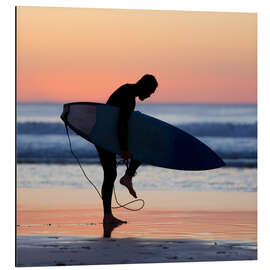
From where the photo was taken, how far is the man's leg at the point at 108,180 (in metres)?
6.87

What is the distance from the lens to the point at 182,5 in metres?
7.27

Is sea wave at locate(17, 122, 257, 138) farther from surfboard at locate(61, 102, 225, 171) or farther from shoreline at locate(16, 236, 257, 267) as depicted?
shoreline at locate(16, 236, 257, 267)

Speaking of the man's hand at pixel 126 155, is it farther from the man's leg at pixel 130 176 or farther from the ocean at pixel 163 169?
the ocean at pixel 163 169

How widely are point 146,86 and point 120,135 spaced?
411 millimetres

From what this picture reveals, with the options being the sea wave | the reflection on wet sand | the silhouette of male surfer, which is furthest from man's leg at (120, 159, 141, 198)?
the sea wave

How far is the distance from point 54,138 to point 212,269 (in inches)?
162

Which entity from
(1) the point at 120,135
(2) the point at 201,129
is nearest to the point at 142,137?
(1) the point at 120,135

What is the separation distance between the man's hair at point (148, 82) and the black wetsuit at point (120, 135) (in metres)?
0.08

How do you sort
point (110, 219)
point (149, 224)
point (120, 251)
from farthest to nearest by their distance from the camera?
1. point (149, 224)
2. point (110, 219)
3. point (120, 251)

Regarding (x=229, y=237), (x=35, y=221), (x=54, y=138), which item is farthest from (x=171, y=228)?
(x=54, y=138)

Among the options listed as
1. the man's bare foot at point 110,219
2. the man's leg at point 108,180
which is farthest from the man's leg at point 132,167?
the man's bare foot at point 110,219

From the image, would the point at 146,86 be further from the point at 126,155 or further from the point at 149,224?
the point at 149,224

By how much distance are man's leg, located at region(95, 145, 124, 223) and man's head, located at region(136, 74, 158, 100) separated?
0.51m

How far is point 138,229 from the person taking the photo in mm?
6812
